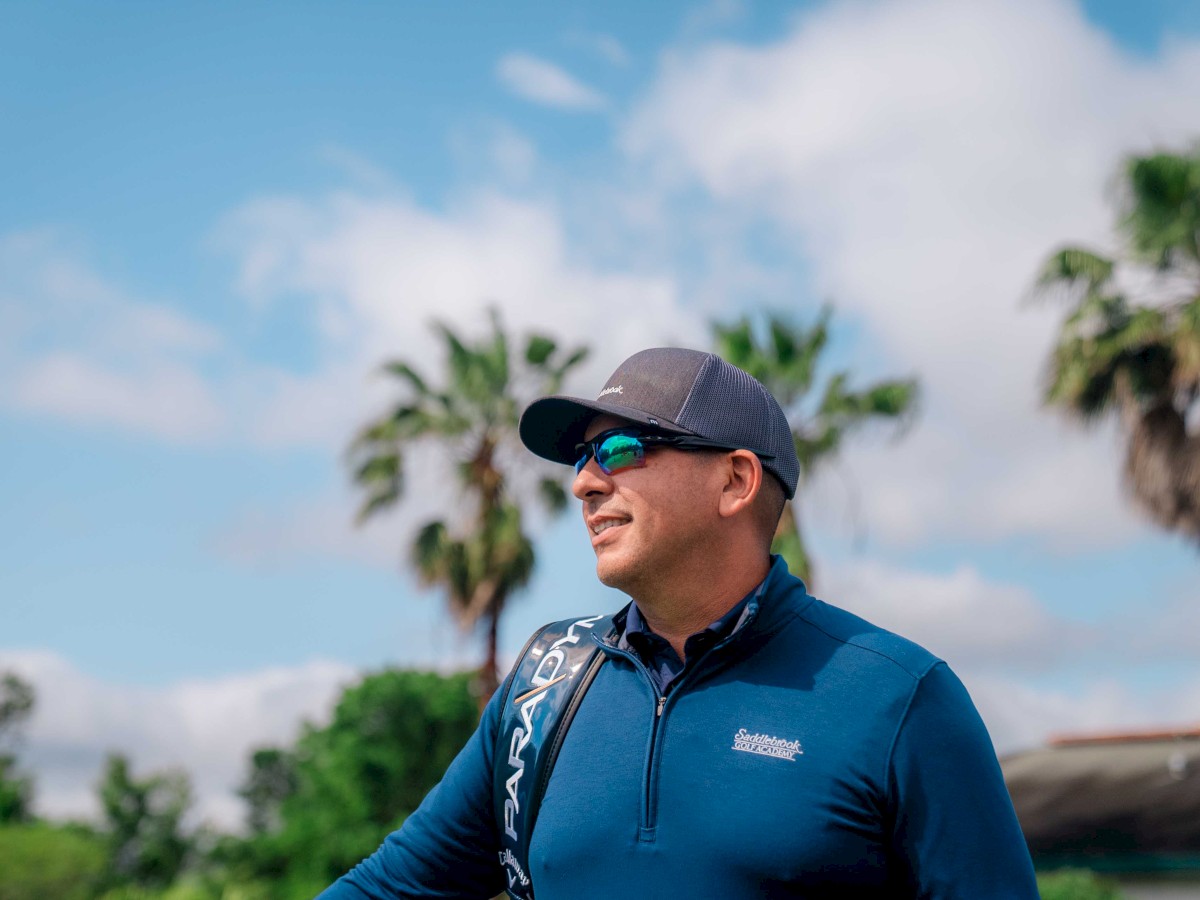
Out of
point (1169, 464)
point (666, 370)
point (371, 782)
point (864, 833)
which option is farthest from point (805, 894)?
point (371, 782)

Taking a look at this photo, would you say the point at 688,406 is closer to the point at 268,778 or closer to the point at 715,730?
the point at 715,730

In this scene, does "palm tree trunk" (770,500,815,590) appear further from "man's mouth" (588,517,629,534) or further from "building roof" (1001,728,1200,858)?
"man's mouth" (588,517,629,534)

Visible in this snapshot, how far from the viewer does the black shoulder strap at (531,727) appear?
8.59ft

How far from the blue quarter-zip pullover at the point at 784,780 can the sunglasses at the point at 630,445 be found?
35 centimetres

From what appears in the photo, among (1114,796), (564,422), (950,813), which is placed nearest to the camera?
(950,813)

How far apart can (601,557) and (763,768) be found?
1.94 ft

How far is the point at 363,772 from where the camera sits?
2934cm

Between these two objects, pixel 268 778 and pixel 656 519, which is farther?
pixel 268 778

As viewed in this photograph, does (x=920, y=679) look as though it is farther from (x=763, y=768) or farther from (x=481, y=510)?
(x=481, y=510)

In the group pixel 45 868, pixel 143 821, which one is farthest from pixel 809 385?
pixel 143 821

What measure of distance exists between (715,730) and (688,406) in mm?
705

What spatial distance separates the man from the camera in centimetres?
227

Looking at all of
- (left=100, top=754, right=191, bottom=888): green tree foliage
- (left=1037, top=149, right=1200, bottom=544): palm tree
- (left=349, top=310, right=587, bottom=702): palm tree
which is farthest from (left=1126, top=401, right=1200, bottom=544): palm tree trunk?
(left=100, top=754, right=191, bottom=888): green tree foliage

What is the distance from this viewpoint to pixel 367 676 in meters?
31.1
